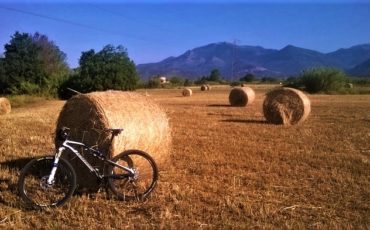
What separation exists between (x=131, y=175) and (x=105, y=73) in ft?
146

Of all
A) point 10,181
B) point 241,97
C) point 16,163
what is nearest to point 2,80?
point 241,97

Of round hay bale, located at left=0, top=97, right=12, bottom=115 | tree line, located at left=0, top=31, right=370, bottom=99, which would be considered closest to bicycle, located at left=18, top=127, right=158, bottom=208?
round hay bale, located at left=0, top=97, right=12, bottom=115

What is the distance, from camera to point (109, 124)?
25.6ft

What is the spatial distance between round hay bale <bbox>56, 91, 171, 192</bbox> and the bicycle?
0.21 meters

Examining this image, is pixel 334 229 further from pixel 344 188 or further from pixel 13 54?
pixel 13 54

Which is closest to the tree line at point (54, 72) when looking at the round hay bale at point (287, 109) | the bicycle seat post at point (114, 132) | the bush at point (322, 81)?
the bush at point (322, 81)

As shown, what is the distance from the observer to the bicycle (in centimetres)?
687

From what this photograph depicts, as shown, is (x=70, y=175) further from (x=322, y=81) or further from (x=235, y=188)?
(x=322, y=81)

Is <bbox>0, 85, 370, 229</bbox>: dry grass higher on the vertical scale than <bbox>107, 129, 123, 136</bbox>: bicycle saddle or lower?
lower

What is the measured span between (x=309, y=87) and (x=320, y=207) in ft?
164

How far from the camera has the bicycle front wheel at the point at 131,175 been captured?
7203 millimetres

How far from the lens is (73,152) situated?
7246mm

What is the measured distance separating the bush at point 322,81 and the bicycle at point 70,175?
163 feet

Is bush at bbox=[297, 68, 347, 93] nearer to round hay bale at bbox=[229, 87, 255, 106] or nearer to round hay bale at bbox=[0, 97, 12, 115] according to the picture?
round hay bale at bbox=[229, 87, 255, 106]
